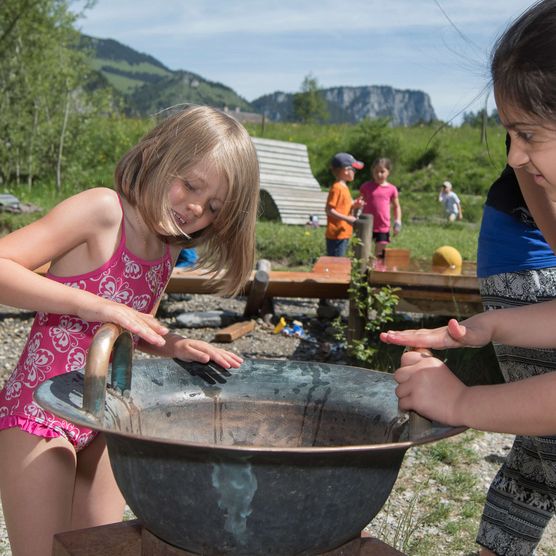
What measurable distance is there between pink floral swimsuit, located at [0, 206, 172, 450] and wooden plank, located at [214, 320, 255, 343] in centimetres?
332

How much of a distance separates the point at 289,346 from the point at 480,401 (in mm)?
4089

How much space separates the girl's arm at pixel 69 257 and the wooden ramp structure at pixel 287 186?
10306mm

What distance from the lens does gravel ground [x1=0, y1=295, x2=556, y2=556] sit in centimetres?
294

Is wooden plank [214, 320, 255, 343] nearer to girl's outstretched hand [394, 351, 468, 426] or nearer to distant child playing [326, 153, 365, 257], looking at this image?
distant child playing [326, 153, 365, 257]

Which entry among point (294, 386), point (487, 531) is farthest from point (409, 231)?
point (294, 386)

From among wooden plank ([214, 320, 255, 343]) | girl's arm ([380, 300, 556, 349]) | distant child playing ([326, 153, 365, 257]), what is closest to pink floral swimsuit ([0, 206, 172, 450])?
girl's arm ([380, 300, 556, 349])

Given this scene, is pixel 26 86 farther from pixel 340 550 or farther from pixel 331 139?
pixel 340 550

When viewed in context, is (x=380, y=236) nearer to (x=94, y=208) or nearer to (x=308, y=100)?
(x=94, y=208)

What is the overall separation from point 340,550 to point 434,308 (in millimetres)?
3492

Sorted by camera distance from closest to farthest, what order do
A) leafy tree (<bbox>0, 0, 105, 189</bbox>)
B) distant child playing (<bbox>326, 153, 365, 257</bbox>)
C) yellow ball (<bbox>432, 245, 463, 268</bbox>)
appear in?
yellow ball (<bbox>432, 245, 463, 268</bbox>) → distant child playing (<bbox>326, 153, 365, 257</bbox>) → leafy tree (<bbox>0, 0, 105, 189</bbox>)

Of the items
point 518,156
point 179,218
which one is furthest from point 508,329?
point 179,218

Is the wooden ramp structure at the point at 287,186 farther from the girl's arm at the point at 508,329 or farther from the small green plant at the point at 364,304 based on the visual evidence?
the girl's arm at the point at 508,329

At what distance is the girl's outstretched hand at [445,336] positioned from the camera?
4.01 feet

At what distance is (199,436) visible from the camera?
147 centimetres
